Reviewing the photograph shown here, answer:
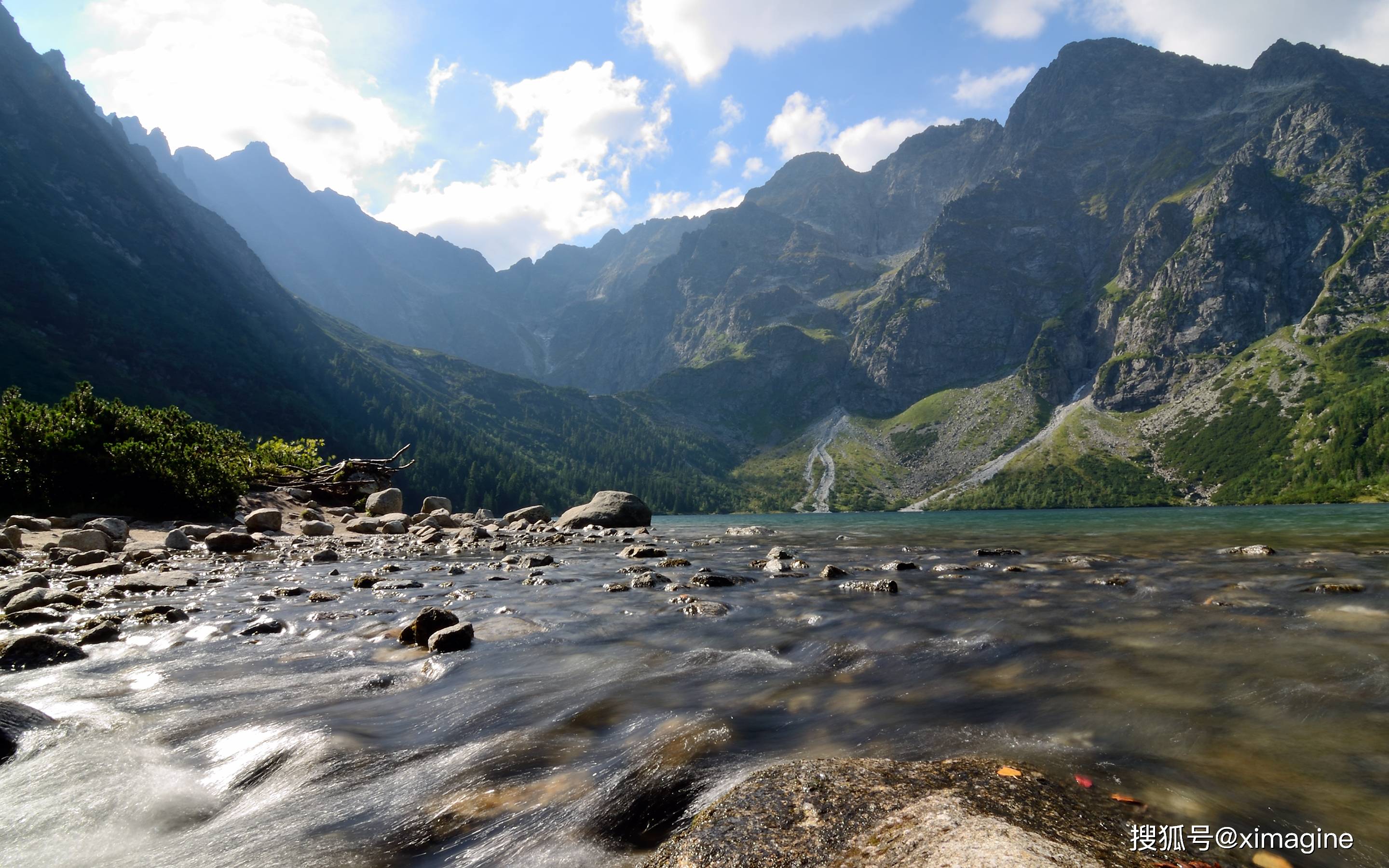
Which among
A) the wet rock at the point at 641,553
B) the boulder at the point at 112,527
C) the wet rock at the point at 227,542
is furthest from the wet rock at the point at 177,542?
the wet rock at the point at 641,553

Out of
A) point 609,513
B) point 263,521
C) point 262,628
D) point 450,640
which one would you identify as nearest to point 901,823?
point 450,640

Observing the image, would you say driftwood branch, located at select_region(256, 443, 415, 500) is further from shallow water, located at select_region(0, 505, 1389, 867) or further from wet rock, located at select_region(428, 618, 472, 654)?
wet rock, located at select_region(428, 618, 472, 654)

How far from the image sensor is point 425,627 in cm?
Answer: 1094

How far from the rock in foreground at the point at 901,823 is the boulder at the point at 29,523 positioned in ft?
96.7

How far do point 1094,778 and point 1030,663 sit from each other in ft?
13.9

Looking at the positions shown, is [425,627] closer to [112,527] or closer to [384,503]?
[112,527]

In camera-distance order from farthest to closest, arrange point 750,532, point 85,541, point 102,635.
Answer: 1. point 750,532
2. point 85,541
3. point 102,635

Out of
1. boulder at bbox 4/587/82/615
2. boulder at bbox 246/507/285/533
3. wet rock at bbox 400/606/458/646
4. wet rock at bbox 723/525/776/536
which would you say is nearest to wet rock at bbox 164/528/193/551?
boulder at bbox 246/507/285/533

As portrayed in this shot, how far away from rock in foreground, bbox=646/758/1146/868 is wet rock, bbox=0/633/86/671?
11.0 meters

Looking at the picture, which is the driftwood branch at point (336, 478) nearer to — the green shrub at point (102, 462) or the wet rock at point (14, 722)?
the green shrub at point (102, 462)

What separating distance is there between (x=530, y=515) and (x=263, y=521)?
21677 millimetres

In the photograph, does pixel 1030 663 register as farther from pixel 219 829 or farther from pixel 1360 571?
pixel 1360 571

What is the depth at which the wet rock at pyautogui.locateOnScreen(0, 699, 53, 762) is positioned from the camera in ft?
19.7

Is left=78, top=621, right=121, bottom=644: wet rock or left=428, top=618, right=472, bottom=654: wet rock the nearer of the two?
left=78, top=621, right=121, bottom=644: wet rock
